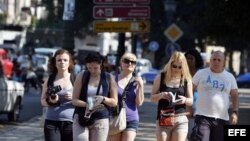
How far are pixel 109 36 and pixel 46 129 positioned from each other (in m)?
85.2

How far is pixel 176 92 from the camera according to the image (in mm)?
9688

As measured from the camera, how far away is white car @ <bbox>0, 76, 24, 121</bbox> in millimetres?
19109

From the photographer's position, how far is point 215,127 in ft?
31.4

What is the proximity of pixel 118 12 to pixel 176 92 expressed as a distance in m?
9.66

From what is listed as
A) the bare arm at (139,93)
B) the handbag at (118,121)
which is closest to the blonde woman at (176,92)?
the bare arm at (139,93)

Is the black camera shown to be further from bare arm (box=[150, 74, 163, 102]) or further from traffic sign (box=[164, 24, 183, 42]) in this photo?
traffic sign (box=[164, 24, 183, 42])

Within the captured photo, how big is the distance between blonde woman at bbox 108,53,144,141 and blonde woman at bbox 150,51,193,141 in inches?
10.5

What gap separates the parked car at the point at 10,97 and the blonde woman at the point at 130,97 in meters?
9.36

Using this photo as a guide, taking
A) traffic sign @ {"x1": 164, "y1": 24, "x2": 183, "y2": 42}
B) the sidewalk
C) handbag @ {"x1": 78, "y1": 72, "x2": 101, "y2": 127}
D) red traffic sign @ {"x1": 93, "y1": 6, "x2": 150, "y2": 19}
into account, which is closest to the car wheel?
the sidewalk

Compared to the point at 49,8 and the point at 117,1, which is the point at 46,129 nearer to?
the point at 117,1

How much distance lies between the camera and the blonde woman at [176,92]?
9703 millimetres

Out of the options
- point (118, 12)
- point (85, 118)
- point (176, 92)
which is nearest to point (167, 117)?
point (176, 92)

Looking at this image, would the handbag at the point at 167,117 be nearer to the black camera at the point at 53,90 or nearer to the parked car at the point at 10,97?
the black camera at the point at 53,90

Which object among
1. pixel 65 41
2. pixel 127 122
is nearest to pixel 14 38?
pixel 65 41
